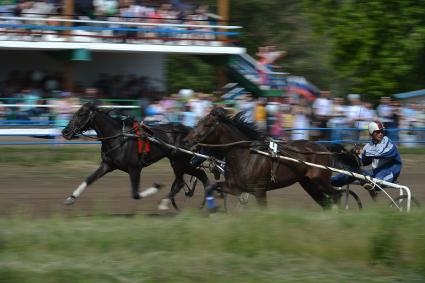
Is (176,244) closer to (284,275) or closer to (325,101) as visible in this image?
(284,275)

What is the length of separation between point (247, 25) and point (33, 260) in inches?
864

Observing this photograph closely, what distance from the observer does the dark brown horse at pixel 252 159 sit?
37.6 ft

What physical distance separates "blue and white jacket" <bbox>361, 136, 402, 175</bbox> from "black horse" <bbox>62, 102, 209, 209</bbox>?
2782mm

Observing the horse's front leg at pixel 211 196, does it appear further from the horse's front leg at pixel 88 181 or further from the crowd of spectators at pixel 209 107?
the crowd of spectators at pixel 209 107

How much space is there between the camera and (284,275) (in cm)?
810

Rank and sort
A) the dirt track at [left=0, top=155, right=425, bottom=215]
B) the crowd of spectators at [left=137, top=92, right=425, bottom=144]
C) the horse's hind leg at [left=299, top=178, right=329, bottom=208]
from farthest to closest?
the crowd of spectators at [left=137, top=92, right=425, bottom=144] → the dirt track at [left=0, top=155, right=425, bottom=215] → the horse's hind leg at [left=299, top=178, right=329, bottom=208]

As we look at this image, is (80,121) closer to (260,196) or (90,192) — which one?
(90,192)

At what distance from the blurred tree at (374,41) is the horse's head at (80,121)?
19.1 metres

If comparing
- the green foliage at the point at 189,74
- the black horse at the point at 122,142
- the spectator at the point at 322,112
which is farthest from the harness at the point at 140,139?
the green foliage at the point at 189,74

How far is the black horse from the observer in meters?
12.8

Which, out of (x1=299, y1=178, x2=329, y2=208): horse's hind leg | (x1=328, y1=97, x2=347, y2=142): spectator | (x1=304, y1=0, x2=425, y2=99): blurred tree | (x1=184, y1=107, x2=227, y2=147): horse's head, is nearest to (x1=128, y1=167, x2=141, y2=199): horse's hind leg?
(x1=184, y1=107, x2=227, y2=147): horse's head

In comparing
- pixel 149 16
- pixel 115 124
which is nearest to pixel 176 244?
pixel 115 124

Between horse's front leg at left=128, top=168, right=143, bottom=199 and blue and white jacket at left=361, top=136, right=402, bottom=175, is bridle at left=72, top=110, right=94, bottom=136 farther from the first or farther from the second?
blue and white jacket at left=361, top=136, right=402, bottom=175

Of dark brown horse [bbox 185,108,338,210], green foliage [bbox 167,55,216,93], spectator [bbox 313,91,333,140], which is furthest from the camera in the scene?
green foliage [bbox 167,55,216,93]
